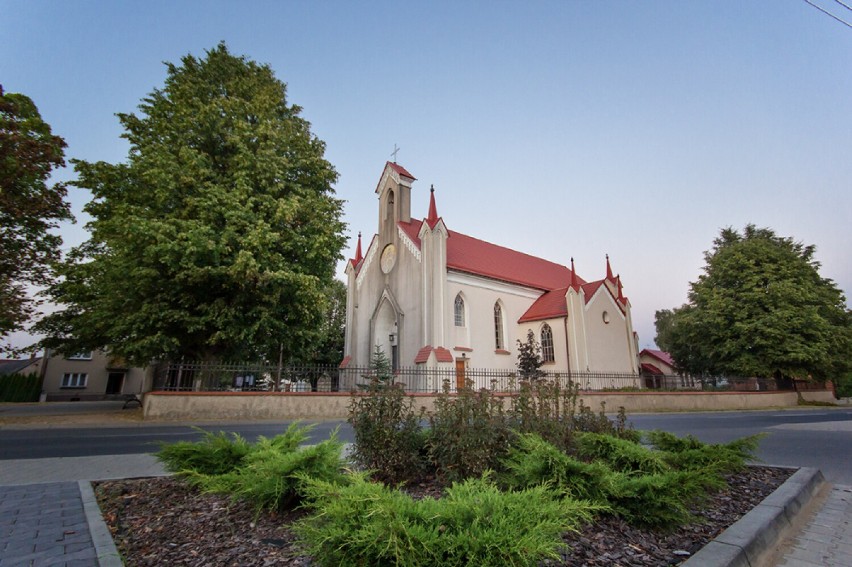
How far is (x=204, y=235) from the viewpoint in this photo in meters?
14.3

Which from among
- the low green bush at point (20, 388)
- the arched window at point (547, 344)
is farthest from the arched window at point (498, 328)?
the low green bush at point (20, 388)

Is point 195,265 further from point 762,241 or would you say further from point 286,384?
point 762,241

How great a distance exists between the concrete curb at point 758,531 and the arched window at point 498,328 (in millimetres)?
23680

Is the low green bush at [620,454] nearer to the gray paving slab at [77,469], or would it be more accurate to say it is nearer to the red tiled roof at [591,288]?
the gray paving slab at [77,469]

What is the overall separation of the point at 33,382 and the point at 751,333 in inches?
2297

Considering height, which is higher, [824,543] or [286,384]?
→ [286,384]

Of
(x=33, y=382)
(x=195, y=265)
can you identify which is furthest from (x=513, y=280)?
(x=33, y=382)

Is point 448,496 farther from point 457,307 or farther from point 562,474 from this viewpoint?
point 457,307

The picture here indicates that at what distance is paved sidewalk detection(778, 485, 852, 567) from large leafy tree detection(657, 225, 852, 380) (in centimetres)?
3172

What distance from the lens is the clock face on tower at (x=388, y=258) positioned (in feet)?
94.8

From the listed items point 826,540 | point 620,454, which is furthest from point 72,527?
point 826,540

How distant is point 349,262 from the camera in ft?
110

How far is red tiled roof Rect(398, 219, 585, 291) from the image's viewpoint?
92.5 ft

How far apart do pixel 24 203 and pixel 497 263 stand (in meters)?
25.9
